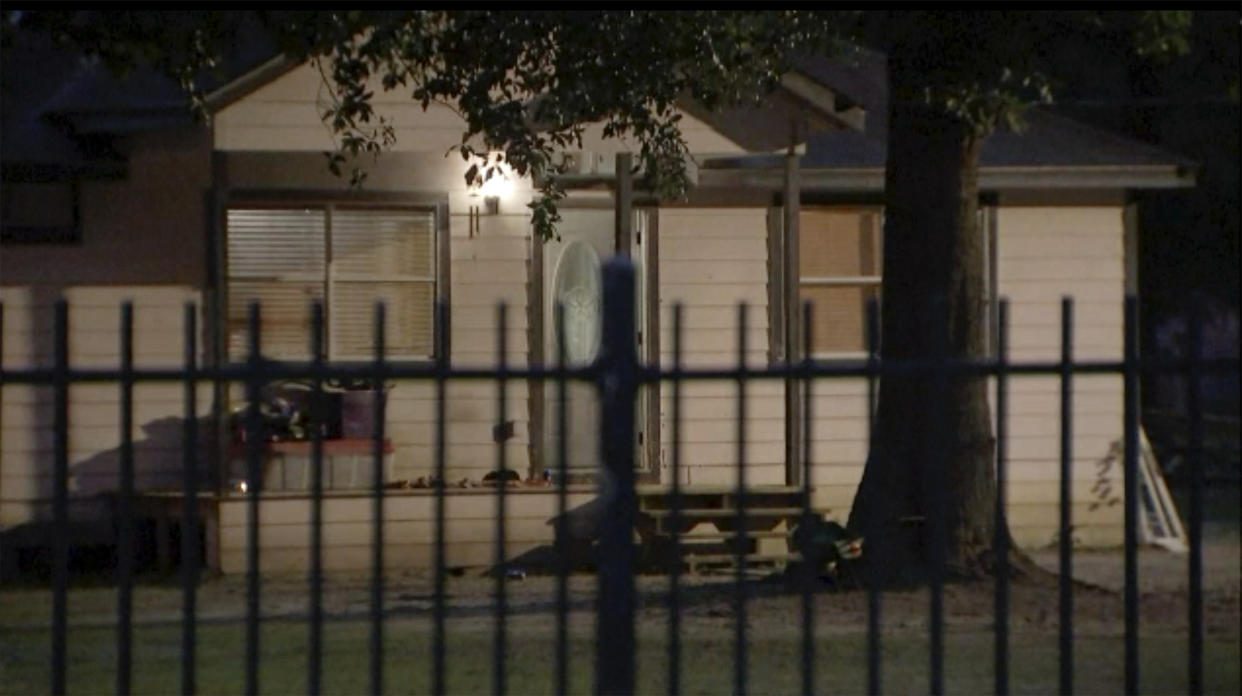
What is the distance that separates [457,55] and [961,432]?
4268 mm

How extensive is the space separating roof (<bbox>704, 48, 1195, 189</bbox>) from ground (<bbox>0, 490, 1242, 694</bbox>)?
3866 mm

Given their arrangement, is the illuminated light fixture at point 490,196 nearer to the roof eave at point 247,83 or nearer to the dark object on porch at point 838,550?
the roof eave at point 247,83

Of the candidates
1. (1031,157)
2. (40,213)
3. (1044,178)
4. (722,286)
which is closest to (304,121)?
(40,213)

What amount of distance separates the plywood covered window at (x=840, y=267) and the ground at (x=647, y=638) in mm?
3689

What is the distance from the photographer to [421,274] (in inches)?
578

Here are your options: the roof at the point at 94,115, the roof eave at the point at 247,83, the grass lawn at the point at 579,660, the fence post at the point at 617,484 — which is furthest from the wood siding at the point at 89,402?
the fence post at the point at 617,484

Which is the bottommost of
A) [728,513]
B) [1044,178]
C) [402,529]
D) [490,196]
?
[402,529]

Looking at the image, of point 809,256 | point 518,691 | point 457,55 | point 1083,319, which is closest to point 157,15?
point 457,55

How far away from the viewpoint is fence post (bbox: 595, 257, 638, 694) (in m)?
4.91

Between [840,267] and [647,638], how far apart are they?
5477 millimetres

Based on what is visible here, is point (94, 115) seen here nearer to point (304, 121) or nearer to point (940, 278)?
point (304, 121)

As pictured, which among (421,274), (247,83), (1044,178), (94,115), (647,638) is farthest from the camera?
(1044,178)

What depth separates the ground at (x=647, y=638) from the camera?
9297mm

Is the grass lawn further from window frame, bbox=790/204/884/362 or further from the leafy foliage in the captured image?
window frame, bbox=790/204/884/362
